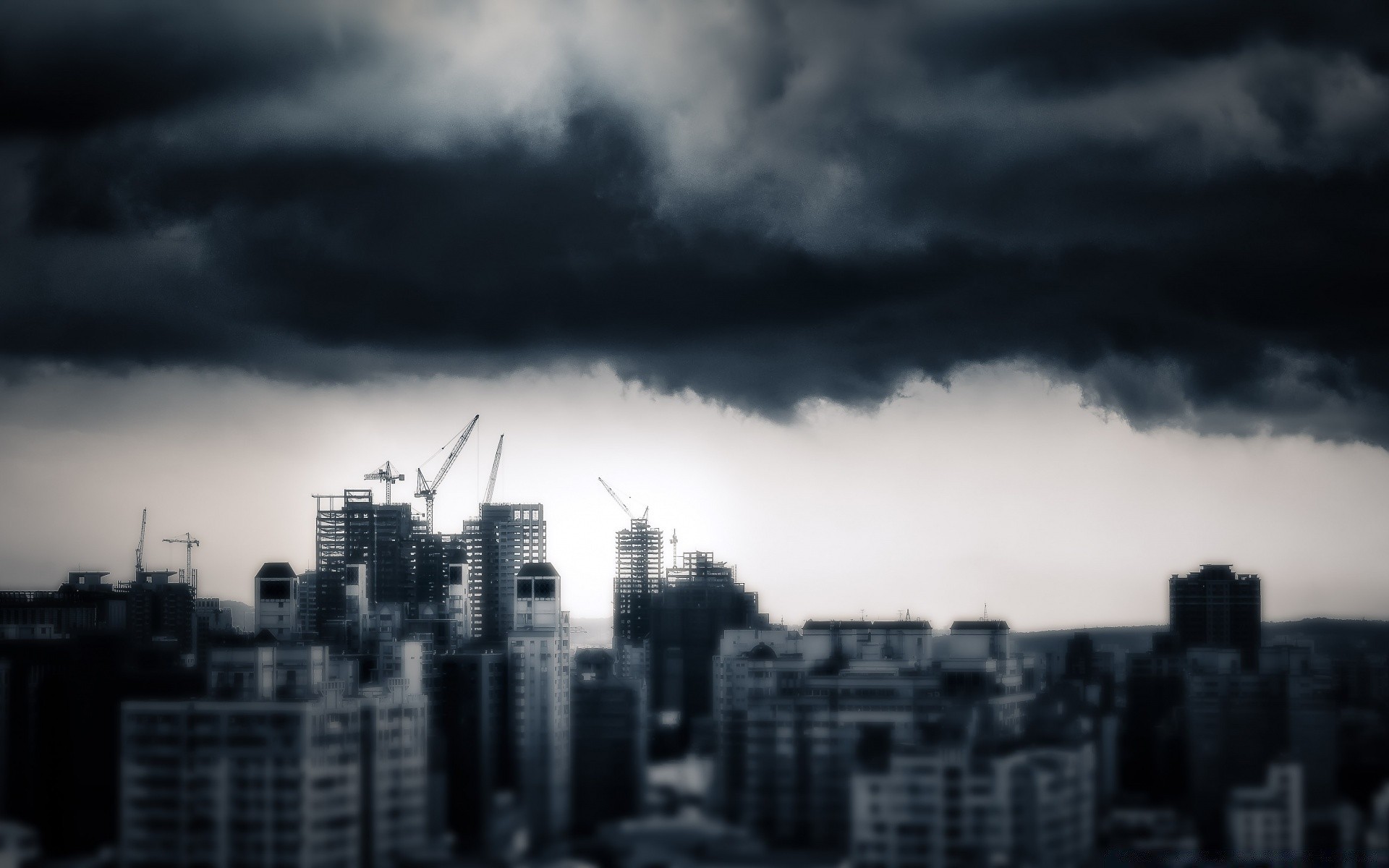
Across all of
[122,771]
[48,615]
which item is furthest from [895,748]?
[48,615]

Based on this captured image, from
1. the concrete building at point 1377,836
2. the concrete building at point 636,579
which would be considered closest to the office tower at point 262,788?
the concrete building at point 1377,836

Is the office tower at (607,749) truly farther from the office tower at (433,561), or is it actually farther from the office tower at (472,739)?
the office tower at (433,561)

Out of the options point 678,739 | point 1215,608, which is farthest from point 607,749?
point 1215,608

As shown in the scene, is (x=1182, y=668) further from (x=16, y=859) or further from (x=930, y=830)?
(x=16, y=859)

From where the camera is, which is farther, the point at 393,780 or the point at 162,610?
the point at 162,610

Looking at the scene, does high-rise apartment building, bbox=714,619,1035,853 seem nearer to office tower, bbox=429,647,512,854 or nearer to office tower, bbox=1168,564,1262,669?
office tower, bbox=429,647,512,854

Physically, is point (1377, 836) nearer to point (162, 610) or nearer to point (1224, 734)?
point (1224, 734)
